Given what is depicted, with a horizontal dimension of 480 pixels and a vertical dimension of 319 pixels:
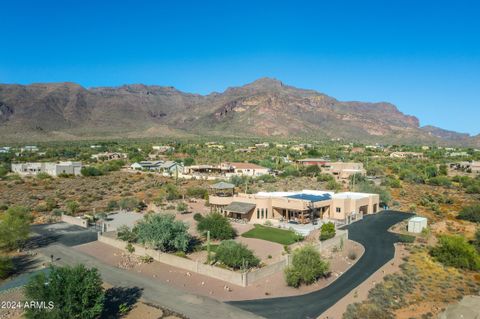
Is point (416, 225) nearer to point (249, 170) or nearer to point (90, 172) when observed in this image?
point (249, 170)

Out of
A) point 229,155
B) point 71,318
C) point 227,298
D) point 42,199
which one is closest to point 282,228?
point 227,298

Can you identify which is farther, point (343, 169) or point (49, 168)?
point (49, 168)

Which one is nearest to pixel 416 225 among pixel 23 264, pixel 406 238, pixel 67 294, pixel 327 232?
pixel 406 238

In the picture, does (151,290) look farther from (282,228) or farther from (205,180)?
(205,180)

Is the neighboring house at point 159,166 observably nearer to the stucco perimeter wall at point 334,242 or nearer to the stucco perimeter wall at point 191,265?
the stucco perimeter wall at point 191,265

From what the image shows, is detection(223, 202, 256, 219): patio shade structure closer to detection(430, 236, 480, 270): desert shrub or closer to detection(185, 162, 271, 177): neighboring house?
detection(430, 236, 480, 270): desert shrub

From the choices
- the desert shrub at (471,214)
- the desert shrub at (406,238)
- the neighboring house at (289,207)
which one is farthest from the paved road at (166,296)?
the desert shrub at (471,214)
